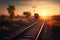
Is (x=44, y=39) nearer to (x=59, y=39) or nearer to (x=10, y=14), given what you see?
(x=59, y=39)

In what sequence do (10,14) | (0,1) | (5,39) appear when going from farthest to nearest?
1. (10,14)
2. (0,1)
3. (5,39)

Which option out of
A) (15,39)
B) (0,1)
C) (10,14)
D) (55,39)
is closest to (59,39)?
(55,39)

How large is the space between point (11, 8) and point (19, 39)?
1050 inches

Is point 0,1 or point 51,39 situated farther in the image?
point 0,1

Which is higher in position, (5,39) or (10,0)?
(10,0)

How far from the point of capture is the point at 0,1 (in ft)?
87.9

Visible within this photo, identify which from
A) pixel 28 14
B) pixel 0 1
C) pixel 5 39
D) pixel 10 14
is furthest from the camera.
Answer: pixel 28 14

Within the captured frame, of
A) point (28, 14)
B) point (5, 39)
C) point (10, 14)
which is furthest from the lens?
point (28, 14)

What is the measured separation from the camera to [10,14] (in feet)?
129

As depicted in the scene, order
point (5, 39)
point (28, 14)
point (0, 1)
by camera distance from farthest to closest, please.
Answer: point (28, 14), point (0, 1), point (5, 39)

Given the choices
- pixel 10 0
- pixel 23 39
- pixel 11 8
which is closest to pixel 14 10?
pixel 11 8

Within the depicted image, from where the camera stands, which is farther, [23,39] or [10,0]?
[10,0]

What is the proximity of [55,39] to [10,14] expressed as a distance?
2665 cm

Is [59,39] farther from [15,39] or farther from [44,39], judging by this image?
[15,39]
